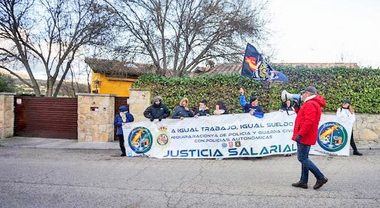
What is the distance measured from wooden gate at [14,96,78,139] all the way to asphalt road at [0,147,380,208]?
178 inches

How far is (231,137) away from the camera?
31.5 ft

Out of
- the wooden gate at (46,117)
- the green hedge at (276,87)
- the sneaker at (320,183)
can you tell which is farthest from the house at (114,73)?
the sneaker at (320,183)

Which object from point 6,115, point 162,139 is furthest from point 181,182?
point 6,115

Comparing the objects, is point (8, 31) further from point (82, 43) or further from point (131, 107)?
point (131, 107)

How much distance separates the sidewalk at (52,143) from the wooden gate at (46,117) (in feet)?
1.37

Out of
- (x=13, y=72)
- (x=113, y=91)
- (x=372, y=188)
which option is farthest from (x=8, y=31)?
(x=372, y=188)

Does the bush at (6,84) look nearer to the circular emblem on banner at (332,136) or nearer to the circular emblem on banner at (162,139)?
the circular emblem on banner at (162,139)

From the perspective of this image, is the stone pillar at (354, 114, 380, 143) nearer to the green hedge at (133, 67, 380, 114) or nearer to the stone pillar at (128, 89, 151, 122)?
the green hedge at (133, 67, 380, 114)

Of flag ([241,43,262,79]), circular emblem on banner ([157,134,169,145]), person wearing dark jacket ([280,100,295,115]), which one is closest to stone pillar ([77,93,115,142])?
circular emblem on banner ([157,134,169,145])

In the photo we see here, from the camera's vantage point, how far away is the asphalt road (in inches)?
217

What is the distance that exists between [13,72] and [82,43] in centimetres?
450

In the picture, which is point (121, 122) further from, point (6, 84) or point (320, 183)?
point (6, 84)

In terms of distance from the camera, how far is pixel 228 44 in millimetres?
19156

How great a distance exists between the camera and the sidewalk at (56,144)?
12.3 meters
